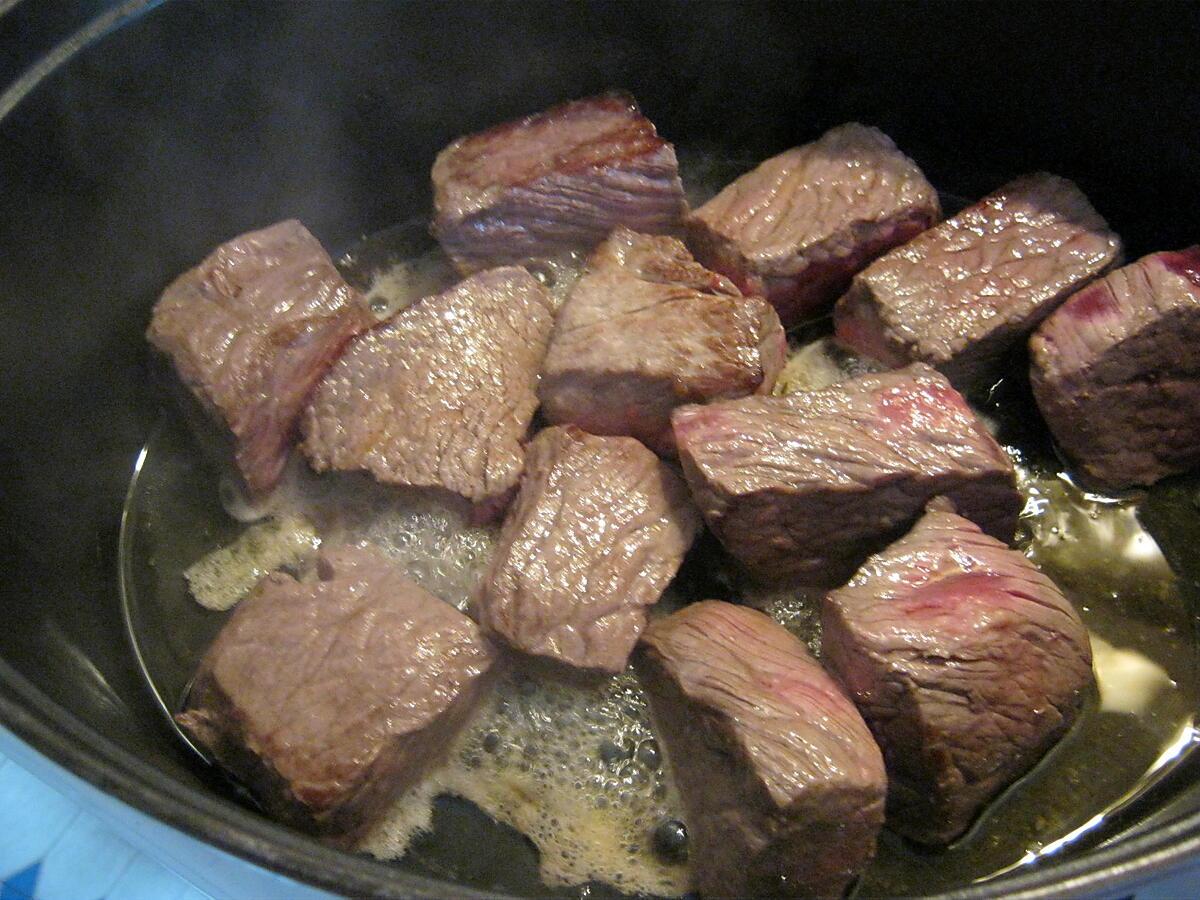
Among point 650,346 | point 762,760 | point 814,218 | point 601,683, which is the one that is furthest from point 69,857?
point 814,218

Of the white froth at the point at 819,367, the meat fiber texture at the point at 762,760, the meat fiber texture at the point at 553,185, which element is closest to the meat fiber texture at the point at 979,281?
the white froth at the point at 819,367

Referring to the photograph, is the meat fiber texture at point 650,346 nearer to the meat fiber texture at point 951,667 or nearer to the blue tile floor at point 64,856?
the meat fiber texture at point 951,667

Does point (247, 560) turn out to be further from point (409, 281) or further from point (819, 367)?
point (819, 367)

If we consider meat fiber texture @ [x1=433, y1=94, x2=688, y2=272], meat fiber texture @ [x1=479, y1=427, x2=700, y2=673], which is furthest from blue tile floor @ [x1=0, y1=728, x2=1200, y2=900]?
meat fiber texture @ [x1=433, y1=94, x2=688, y2=272]

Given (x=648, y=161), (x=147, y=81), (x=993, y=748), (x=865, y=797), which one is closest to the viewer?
(x=865, y=797)

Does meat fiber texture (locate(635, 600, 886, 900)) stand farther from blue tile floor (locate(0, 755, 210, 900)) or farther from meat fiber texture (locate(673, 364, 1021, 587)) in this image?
blue tile floor (locate(0, 755, 210, 900))

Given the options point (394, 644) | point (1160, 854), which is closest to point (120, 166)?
point (394, 644)

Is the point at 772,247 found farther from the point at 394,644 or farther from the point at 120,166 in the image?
the point at 120,166
